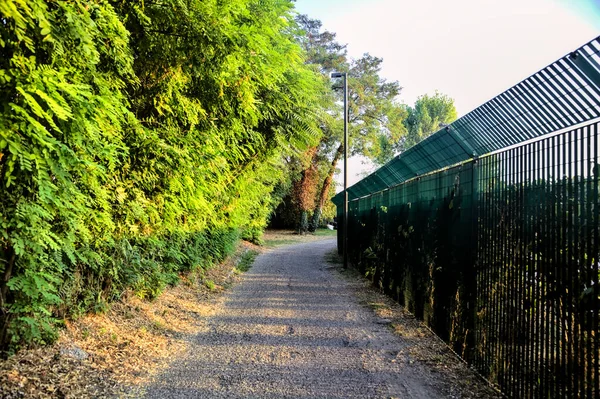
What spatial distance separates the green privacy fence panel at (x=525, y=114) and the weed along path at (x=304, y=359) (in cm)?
249

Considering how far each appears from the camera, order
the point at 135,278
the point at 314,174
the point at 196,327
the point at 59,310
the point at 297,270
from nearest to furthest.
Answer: the point at 59,310, the point at 135,278, the point at 196,327, the point at 297,270, the point at 314,174

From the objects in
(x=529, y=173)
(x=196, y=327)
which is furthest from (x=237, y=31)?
(x=196, y=327)

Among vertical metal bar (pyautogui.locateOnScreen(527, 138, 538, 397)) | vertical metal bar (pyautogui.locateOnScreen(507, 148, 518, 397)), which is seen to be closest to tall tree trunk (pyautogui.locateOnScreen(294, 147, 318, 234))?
vertical metal bar (pyautogui.locateOnScreen(507, 148, 518, 397))

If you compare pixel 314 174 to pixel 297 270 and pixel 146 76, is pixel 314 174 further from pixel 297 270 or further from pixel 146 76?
pixel 146 76

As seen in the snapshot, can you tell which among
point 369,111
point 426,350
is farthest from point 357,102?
point 426,350

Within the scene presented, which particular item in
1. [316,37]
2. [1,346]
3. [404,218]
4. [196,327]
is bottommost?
[196,327]

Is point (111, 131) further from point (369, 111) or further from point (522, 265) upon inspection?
point (369, 111)

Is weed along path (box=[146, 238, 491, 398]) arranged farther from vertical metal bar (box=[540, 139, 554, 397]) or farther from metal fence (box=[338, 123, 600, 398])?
vertical metal bar (box=[540, 139, 554, 397])

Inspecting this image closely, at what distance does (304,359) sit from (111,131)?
10.6 feet

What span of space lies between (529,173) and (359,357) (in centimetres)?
281

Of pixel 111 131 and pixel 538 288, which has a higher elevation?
pixel 111 131

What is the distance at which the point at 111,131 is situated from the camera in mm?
4426

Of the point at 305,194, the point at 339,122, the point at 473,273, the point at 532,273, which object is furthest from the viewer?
the point at 305,194

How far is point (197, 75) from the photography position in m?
5.50
